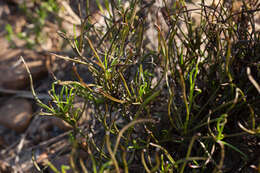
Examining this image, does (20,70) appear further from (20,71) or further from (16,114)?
(16,114)

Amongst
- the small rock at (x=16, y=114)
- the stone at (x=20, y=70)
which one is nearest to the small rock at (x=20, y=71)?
the stone at (x=20, y=70)

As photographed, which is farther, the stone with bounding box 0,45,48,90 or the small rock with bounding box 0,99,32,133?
the stone with bounding box 0,45,48,90

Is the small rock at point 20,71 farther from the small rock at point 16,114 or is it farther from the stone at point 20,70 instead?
the small rock at point 16,114

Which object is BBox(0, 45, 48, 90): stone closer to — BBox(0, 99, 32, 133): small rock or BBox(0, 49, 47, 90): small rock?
BBox(0, 49, 47, 90): small rock

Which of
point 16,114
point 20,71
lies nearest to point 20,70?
point 20,71

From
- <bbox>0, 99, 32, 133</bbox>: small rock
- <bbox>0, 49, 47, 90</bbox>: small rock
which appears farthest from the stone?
<bbox>0, 99, 32, 133</bbox>: small rock

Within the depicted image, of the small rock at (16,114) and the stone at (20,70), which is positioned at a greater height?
the stone at (20,70)

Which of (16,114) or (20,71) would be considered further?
(20,71)

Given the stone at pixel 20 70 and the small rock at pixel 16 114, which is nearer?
the small rock at pixel 16 114

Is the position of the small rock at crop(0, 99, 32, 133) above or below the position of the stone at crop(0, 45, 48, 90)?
below
